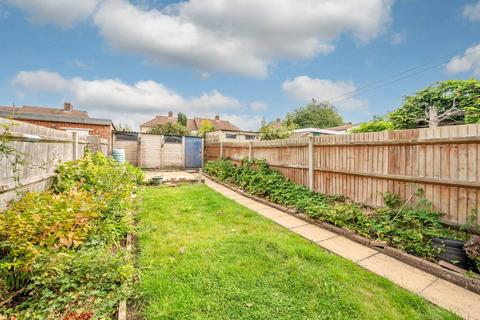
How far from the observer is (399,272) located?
2.54 metres

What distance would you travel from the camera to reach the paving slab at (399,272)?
90.1 inches

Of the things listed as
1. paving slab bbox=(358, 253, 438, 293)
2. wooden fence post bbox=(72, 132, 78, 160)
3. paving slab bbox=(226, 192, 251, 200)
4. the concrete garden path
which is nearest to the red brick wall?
wooden fence post bbox=(72, 132, 78, 160)

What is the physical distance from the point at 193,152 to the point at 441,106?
13.7m

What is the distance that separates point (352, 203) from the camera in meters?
4.46

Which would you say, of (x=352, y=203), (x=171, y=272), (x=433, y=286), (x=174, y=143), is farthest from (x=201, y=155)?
(x=433, y=286)

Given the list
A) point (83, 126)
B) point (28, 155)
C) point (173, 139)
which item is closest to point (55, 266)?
point (28, 155)

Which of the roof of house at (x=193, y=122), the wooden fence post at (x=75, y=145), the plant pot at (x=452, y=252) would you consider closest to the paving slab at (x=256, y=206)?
the plant pot at (x=452, y=252)

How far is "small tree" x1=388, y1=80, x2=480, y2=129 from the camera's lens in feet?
28.0

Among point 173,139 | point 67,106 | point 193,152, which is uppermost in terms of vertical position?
point 67,106

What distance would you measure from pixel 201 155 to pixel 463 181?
13.0 meters

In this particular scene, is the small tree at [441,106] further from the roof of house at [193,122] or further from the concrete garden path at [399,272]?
the roof of house at [193,122]

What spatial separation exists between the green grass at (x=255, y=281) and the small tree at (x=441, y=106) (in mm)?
9757

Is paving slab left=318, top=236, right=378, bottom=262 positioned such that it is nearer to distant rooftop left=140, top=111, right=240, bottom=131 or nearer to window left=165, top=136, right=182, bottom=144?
window left=165, top=136, right=182, bottom=144

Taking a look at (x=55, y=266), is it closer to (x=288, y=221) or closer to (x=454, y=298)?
(x=288, y=221)
